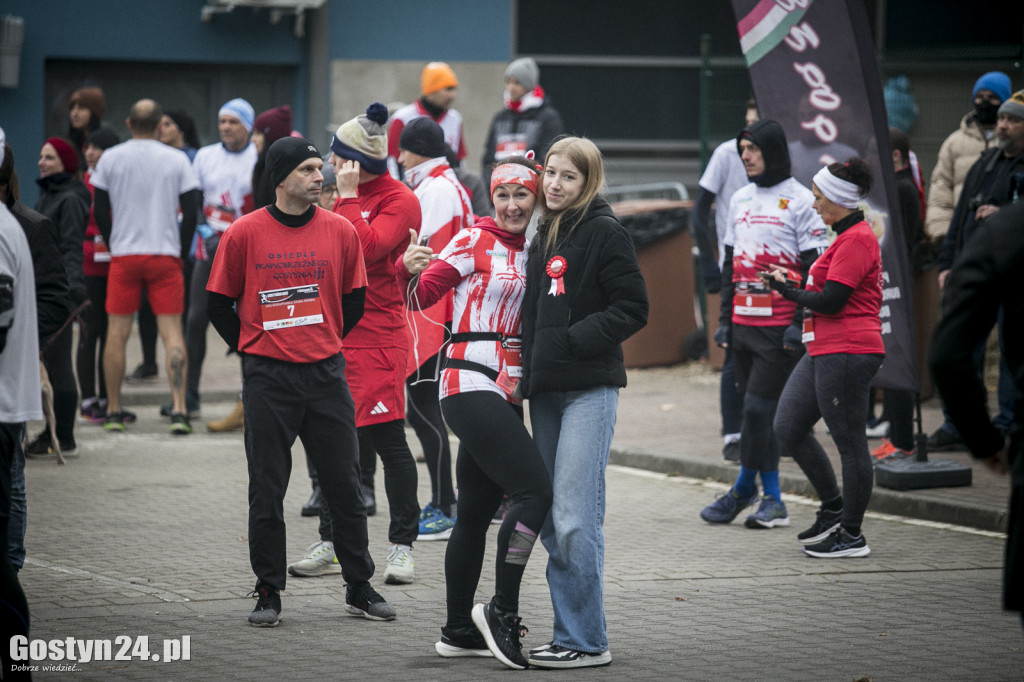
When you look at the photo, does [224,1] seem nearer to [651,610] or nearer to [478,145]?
[478,145]

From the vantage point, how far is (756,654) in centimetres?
547

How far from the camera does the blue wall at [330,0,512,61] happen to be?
18266 mm

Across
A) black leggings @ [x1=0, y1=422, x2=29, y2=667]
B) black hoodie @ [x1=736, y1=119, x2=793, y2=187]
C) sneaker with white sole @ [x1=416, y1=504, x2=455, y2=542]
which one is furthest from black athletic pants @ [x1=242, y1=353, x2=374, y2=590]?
black hoodie @ [x1=736, y1=119, x2=793, y2=187]

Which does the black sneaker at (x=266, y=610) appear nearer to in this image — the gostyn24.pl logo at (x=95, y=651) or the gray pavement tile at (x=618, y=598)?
the gray pavement tile at (x=618, y=598)

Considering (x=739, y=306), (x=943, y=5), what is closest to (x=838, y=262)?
(x=739, y=306)

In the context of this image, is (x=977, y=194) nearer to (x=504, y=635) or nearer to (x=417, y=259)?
(x=417, y=259)

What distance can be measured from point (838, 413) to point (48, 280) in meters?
3.89

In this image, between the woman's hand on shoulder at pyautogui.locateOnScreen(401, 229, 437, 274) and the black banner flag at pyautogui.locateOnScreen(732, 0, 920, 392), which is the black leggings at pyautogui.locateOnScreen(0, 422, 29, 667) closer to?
the woman's hand on shoulder at pyautogui.locateOnScreen(401, 229, 437, 274)

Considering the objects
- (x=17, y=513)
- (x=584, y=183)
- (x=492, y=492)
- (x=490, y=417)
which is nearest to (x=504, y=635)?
(x=492, y=492)

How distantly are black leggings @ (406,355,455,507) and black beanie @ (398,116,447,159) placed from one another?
1098mm

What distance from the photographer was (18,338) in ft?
15.2

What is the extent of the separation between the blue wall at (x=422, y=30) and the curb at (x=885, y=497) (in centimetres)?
956

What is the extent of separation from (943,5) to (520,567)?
1610cm

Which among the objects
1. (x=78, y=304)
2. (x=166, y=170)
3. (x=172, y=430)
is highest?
(x=166, y=170)
